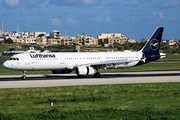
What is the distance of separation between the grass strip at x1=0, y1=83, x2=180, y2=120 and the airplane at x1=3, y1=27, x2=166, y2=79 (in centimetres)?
1086

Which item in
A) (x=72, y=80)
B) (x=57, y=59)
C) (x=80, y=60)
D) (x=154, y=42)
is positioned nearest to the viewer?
(x=72, y=80)

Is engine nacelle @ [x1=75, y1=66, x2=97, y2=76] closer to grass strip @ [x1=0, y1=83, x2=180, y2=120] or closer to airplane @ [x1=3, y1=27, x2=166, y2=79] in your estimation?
airplane @ [x1=3, y1=27, x2=166, y2=79]

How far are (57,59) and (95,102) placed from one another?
63.5 feet

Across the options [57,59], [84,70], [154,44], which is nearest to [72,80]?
[84,70]

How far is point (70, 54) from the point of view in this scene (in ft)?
143

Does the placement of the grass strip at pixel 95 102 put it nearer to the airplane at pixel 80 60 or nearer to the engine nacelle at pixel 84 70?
the engine nacelle at pixel 84 70

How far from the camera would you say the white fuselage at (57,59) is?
39562mm

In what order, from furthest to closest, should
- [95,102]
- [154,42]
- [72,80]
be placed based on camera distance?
[154,42] → [72,80] → [95,102]

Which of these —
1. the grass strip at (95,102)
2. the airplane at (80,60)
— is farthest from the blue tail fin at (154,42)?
the grass strip at (95,102)

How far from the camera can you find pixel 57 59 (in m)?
41.7

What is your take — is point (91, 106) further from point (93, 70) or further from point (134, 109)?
point (93, 70)

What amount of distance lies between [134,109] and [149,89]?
10097 mm

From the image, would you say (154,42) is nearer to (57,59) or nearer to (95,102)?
(57,59)

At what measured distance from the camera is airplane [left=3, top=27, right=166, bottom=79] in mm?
39844
